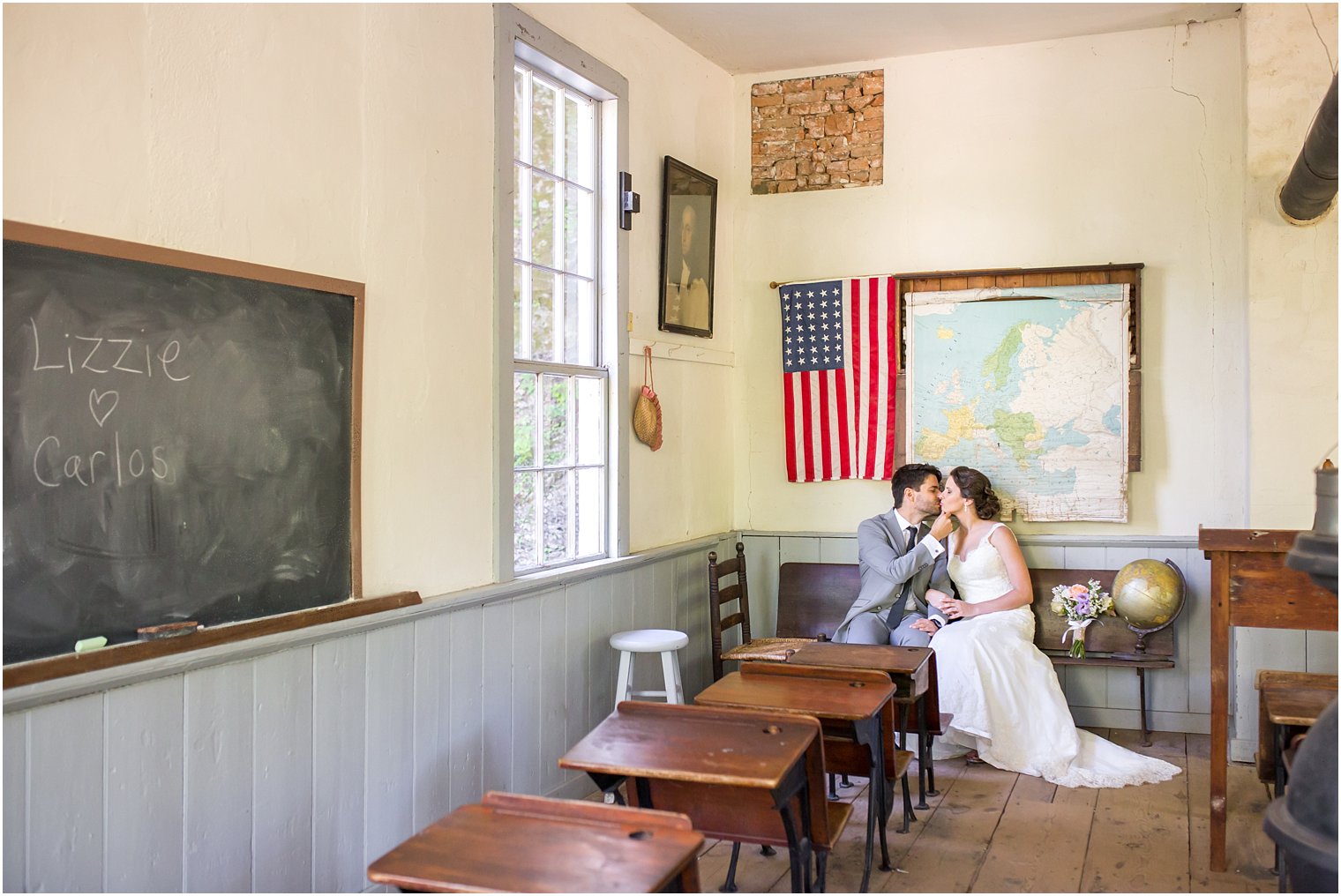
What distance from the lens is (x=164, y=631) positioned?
2941 mm

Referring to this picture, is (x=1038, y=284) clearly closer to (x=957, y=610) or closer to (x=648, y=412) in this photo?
(x=957, y=610)

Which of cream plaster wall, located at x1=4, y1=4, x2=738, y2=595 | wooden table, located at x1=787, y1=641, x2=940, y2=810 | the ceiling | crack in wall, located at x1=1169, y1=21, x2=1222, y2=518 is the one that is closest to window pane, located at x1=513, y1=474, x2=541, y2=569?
cream plaster wall, located at x1=4, y1=4, x2=738, y2=595

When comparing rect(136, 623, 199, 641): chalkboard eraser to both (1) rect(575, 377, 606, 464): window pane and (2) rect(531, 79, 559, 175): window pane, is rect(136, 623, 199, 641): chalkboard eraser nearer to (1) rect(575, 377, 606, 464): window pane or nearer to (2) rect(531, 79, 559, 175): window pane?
(1) rect(575, 377, 606, 464): window pane

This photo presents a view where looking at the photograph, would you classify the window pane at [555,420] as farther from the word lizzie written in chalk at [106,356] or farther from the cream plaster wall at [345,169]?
the word lizzie written in chalk at [106,356]

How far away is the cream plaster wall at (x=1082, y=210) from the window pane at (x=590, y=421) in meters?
1.82

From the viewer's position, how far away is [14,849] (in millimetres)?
2516

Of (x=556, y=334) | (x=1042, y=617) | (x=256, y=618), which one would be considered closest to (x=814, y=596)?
(x=1042, y=617)

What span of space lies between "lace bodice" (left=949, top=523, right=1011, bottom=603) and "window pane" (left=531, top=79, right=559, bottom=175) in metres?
3.02

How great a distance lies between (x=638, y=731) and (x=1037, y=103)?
473 cm

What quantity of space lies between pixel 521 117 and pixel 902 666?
2.81 meters

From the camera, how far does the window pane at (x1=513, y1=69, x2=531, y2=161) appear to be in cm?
467

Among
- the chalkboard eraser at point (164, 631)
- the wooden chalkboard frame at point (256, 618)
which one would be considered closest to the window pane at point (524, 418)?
the wooden chalkboard frame at point (256, 618)

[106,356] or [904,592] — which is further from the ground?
[106,356]

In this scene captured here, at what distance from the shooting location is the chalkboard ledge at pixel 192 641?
2.58 meters
